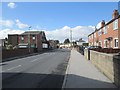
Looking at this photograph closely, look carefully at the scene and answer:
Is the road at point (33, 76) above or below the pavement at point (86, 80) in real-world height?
below

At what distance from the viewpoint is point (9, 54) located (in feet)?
137

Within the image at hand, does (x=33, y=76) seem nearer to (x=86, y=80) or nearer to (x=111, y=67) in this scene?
(x=86, y=80)

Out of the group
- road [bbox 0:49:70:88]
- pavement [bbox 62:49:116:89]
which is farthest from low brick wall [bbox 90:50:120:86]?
road [bbox 0:49:70:88]

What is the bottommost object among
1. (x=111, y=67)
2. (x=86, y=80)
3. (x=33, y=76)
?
Answer: (x=33, y=76)

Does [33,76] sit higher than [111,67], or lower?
lower

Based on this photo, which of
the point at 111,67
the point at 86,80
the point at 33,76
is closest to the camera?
the point at 111,67

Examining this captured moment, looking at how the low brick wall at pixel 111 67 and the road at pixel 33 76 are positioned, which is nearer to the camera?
the low brick wall at pixel 111 67

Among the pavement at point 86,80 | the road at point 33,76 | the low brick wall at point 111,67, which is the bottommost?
the road at point 33,76

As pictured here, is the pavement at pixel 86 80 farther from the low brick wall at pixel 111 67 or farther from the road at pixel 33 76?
the road at pixel 33 76

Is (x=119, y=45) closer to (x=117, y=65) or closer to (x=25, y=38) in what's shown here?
(x=117, y=65)

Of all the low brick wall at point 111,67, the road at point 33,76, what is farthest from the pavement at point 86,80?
the road at point 33,76

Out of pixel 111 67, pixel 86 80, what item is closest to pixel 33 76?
pixel 86 80

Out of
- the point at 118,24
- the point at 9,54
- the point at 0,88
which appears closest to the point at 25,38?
the point at 9,54

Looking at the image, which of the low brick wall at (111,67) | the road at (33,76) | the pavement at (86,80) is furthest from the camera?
the road at (33,76)
